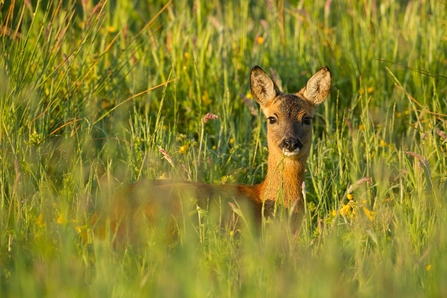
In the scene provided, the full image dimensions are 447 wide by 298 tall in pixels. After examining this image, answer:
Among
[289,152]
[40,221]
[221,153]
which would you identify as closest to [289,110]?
[289,152]

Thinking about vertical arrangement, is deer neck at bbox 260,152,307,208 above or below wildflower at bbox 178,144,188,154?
below

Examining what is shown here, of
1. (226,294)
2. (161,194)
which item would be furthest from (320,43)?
(226,294)

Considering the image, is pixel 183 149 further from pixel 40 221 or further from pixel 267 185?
pixel 40 221

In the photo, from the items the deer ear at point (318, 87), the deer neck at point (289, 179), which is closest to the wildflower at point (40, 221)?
the deer neck at point (289, 179)

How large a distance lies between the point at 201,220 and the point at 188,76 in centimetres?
260

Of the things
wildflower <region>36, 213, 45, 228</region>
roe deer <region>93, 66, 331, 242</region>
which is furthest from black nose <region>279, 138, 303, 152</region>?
wildflower <region>36, 213, 45, 228</region>

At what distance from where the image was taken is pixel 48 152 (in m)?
5.58

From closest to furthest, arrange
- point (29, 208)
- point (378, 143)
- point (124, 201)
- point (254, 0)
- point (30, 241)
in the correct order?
point (30, 241) < point (29, 208) < point (124, 201) < point (378, 143) < point (254, 0)

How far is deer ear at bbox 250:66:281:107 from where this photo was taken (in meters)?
6.18

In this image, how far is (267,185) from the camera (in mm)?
5672

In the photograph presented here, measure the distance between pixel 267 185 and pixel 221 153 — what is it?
0.94m

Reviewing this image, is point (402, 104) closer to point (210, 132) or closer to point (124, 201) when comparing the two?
point (210, 132)

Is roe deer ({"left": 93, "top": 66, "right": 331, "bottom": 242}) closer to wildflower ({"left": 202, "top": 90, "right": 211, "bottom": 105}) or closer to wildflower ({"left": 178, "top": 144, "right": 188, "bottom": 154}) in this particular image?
wildflower ({"left": 178, "top": 144, "right": 188, "bottom": 154})

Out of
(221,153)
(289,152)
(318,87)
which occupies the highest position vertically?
(318,87)
